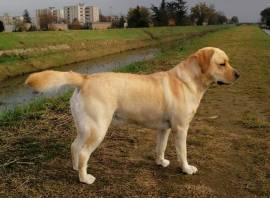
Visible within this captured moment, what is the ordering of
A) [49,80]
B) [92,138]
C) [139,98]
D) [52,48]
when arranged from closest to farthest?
[49,80] < [92,138] < [139,98] < [52,48]

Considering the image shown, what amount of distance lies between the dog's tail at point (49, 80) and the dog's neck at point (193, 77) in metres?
1.45

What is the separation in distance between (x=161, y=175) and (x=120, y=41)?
4041 centimetres

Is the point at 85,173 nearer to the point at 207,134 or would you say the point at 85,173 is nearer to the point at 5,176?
the point at 5,176

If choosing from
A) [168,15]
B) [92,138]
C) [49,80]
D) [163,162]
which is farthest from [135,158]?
[168,15]

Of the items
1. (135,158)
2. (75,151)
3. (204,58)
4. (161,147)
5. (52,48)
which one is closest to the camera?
(75,151)

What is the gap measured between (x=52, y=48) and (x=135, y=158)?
27860 millimetres

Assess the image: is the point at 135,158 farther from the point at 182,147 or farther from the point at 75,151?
the point at 75,151

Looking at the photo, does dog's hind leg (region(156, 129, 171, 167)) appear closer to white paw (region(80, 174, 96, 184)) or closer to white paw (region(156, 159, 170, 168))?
white paw (region(156, 159, 170, 168))

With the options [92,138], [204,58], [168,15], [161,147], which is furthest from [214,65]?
[168,15]

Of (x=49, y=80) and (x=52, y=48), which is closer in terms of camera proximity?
(x=49, y=80)

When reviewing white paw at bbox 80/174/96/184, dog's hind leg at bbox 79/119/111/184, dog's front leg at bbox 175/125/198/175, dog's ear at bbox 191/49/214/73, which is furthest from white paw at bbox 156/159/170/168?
dog's ear at bbox 191/49/214/73

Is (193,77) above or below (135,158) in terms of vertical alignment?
above

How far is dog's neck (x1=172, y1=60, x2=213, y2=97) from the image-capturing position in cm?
601

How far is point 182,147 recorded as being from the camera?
5.98 m
